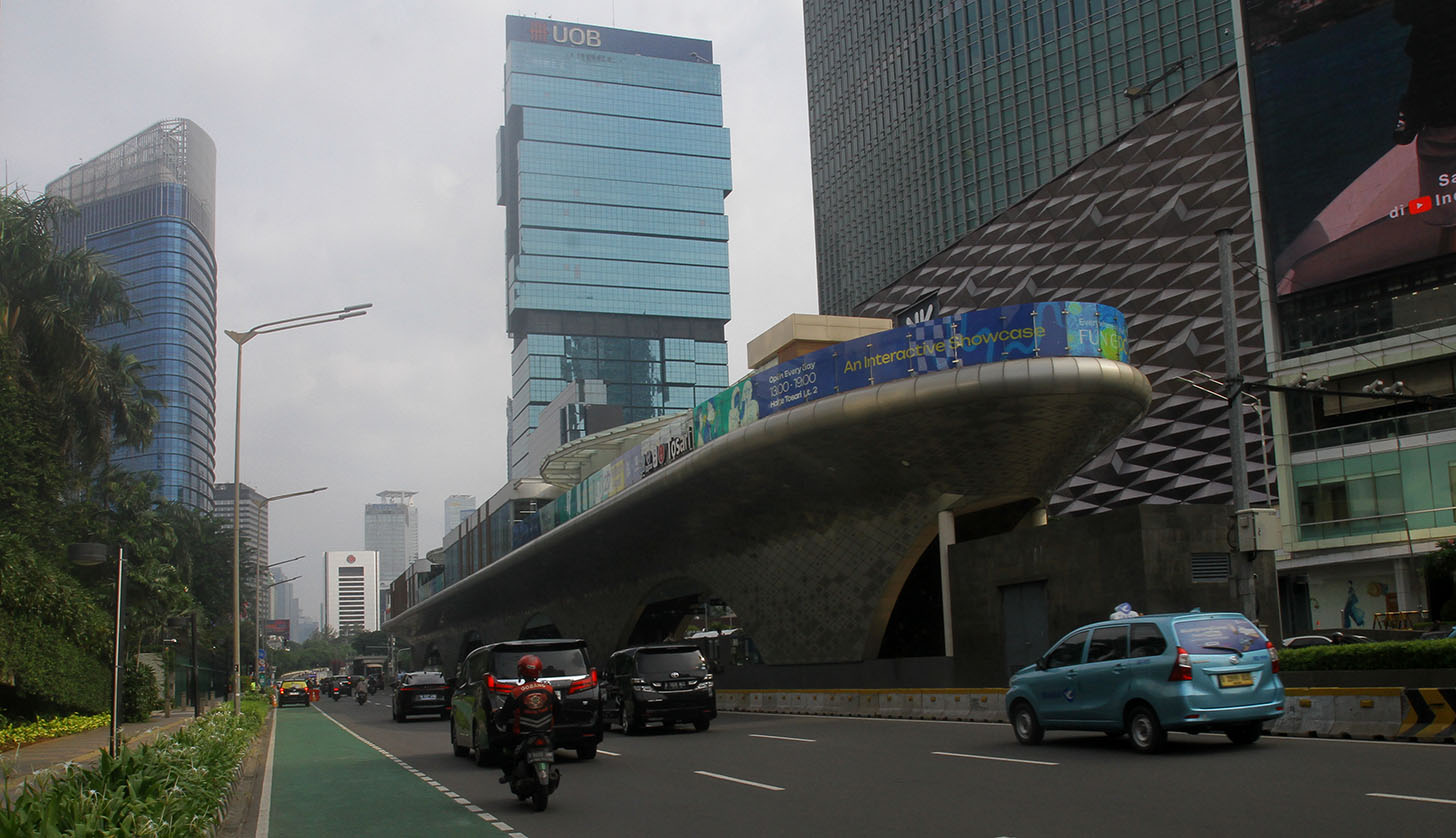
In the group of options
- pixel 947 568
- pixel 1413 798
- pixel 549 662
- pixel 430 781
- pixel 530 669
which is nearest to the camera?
pixel 1413 798

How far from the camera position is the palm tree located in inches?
1399

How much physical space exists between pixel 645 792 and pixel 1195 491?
49197 millimetres

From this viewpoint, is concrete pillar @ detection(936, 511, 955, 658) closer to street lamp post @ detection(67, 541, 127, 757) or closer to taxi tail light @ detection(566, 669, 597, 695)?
taxi tail light @ detection(566, 669, 597, 695)

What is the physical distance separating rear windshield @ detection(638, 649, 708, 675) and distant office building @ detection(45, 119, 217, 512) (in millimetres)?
152817

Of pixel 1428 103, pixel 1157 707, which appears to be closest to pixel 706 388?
pixel 1428 103

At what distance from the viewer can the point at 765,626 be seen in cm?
4272

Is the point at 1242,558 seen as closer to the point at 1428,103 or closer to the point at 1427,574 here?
the point at 1427,574

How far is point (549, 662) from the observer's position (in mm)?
18828

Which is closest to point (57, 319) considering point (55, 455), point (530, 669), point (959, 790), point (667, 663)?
point (55, 455)

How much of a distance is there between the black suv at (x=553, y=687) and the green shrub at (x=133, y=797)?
5087 millimetres

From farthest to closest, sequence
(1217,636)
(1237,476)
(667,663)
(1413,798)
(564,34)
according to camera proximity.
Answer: (564,34)
(667,663)
(1237,476)
(1217,636)
(1413,798)

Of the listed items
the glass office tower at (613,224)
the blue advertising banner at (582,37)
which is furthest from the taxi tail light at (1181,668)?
the blue advertising banner at (582,37)

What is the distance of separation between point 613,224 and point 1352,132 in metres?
150

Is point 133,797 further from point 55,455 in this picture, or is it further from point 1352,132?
point 1352,132
